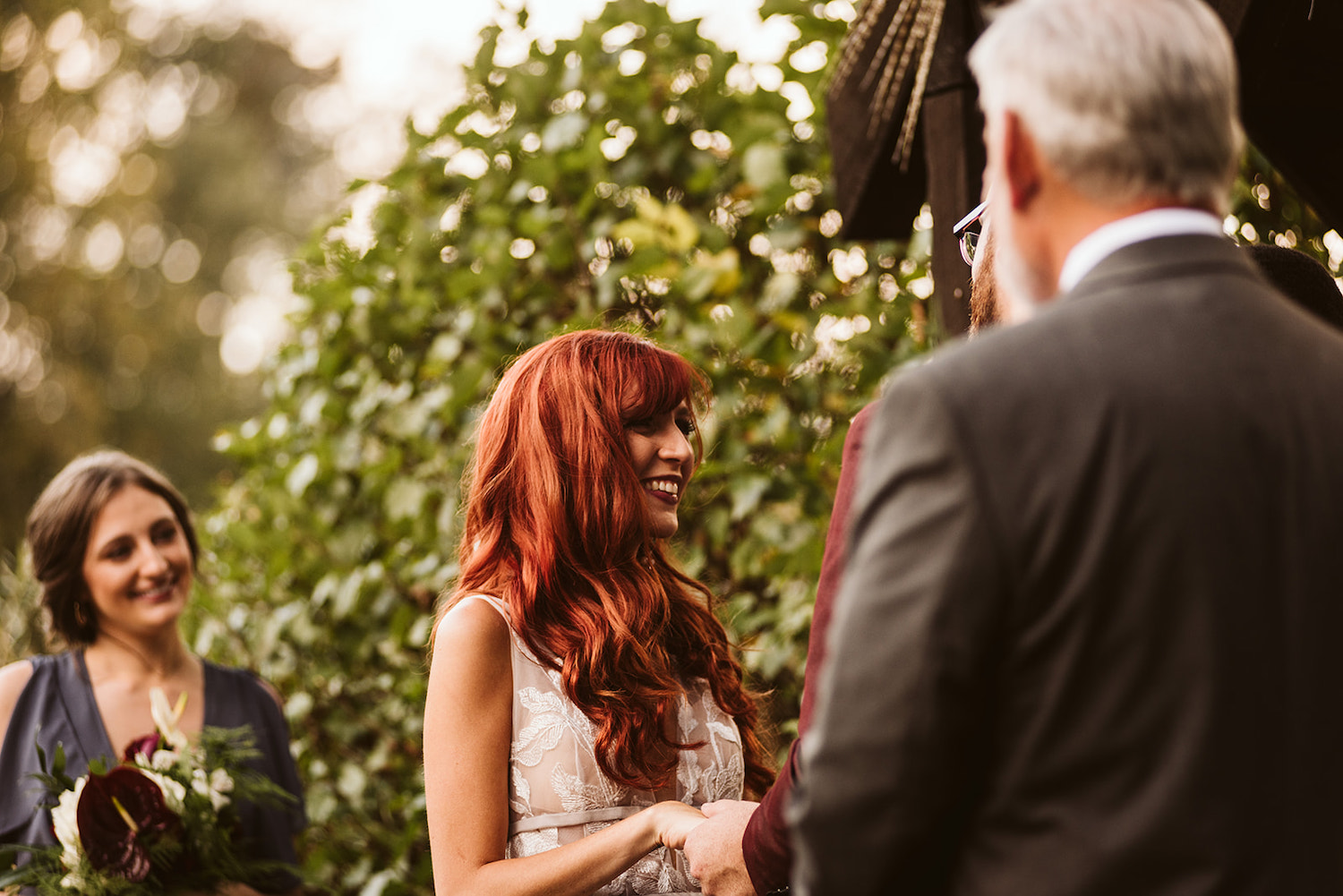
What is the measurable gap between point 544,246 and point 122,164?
55.0 feet

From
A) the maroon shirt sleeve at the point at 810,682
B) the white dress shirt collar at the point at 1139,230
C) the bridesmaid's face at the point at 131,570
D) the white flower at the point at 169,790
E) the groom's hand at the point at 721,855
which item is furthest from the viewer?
the bridesmaid's face at the point at 131,570

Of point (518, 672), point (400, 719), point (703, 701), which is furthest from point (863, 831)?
point (400, 719)

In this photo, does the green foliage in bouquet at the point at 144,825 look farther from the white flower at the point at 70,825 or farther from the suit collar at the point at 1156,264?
the suit collar at the point at 1156,264

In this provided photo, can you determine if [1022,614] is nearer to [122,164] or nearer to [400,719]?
[400,719]

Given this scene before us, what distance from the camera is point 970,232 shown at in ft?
7.31

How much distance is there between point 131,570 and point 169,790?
30.0 inches

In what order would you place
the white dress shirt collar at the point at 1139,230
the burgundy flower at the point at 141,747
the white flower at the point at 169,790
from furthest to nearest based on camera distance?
the burgundy flower at the point at 141,747 → the white flower at the point at 169,790 → the white dress shirt collar at the point at 1139,230

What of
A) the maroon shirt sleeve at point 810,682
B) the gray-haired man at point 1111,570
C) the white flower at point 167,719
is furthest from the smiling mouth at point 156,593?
the gray-haired man at point 1111,570

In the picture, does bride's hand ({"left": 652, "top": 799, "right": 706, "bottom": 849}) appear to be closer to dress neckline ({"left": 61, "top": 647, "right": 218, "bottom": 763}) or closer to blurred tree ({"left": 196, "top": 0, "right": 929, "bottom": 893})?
blurred tree ({"left": 196, "top": 0, "right": 929, "bottom": 893})

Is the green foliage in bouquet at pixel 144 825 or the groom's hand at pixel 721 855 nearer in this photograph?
the groom's hand at pixel 721 855

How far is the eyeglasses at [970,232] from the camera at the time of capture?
1.89 metres

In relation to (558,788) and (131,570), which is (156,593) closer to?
(131,570)

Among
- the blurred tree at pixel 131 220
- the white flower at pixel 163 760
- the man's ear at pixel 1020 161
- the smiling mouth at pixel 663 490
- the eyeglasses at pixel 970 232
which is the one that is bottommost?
the white flower at pixel 163 760

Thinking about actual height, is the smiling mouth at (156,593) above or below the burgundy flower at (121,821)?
above
